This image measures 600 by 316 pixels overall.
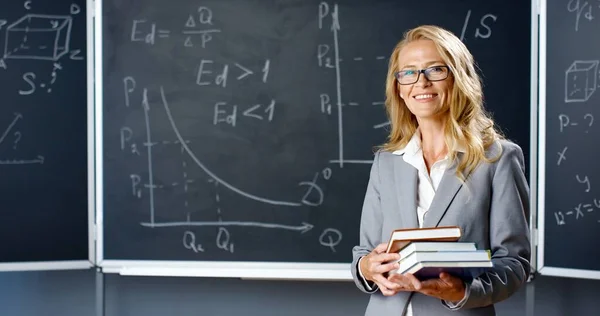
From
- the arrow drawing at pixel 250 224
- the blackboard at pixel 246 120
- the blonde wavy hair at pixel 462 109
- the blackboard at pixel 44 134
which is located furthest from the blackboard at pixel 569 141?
the blackboard at pixel 44 134

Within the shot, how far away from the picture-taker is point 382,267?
147cm

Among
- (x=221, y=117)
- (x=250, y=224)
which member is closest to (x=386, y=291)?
(x=250, y=224)

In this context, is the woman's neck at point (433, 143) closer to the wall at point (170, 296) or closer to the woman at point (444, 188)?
the woman at point (444, 188)

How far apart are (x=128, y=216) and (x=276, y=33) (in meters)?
1.04

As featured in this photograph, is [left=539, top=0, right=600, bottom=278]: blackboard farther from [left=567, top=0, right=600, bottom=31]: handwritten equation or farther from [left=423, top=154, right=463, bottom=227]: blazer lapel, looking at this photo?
[left=423, top=154, right=463, bottom=227]: blazer lapel

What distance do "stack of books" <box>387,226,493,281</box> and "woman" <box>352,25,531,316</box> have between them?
4 centimetres

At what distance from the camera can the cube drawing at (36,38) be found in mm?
2973

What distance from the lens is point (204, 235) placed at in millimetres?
2947

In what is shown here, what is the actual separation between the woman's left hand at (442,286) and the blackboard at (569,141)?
1.50 m

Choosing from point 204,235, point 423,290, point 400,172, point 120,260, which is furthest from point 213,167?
point 423,290

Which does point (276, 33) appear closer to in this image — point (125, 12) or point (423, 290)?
point (125, 12)

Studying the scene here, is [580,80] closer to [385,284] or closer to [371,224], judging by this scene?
[371,224]

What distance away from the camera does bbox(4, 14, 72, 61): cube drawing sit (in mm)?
2973

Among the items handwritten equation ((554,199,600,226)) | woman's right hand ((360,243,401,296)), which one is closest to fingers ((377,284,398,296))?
woman's right hand ((360,243,401,296))
